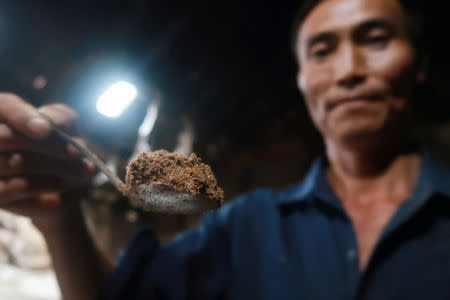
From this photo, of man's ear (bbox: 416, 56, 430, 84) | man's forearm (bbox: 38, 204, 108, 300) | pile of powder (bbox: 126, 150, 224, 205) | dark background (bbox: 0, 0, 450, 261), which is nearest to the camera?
pile of powder (bbox: 126, 150, 224, 205)

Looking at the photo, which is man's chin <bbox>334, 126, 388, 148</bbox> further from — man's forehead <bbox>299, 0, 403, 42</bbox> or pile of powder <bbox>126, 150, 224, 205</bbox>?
pile of powder <bbox>126, 150, 224, 205</bbox>

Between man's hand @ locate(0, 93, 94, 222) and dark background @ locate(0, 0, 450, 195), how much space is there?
0.02 metres

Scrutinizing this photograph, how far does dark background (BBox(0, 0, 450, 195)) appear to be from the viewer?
15.7 inches

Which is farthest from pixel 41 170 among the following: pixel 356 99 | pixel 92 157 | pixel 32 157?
pixel 356 99

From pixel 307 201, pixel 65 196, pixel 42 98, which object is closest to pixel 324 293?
pixel 307 201

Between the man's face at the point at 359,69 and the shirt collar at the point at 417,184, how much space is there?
0.59 ft

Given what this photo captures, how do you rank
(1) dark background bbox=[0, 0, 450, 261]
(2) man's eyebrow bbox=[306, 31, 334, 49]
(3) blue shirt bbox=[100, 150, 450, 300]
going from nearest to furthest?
(1) dark background bbox=[0, 0, 450, 261], (3) blue shirt bbox=[100, 150, 450, 300], (2) man's eyebrow bbox=[306, 31, 334, 49]

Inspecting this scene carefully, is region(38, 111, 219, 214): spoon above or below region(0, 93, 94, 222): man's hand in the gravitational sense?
below

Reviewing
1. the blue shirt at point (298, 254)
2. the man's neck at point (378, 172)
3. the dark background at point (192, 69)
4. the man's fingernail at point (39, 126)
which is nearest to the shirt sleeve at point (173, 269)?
the blue shirt at point (298, 254)

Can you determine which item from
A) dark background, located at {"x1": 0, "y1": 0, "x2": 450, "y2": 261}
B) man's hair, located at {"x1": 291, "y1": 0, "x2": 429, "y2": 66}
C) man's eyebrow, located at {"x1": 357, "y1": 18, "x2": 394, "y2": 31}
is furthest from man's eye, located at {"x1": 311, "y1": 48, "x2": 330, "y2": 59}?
dark background, located at {"x1": 0, "y1": 0, "x2": 450, "y2": 261}

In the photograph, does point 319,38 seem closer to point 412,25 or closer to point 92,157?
point 412,25

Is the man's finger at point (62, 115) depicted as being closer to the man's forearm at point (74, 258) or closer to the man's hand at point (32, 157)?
the man's hand at point (32, 157)

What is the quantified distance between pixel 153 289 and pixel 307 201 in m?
0.61

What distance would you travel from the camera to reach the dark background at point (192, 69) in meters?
0.40
